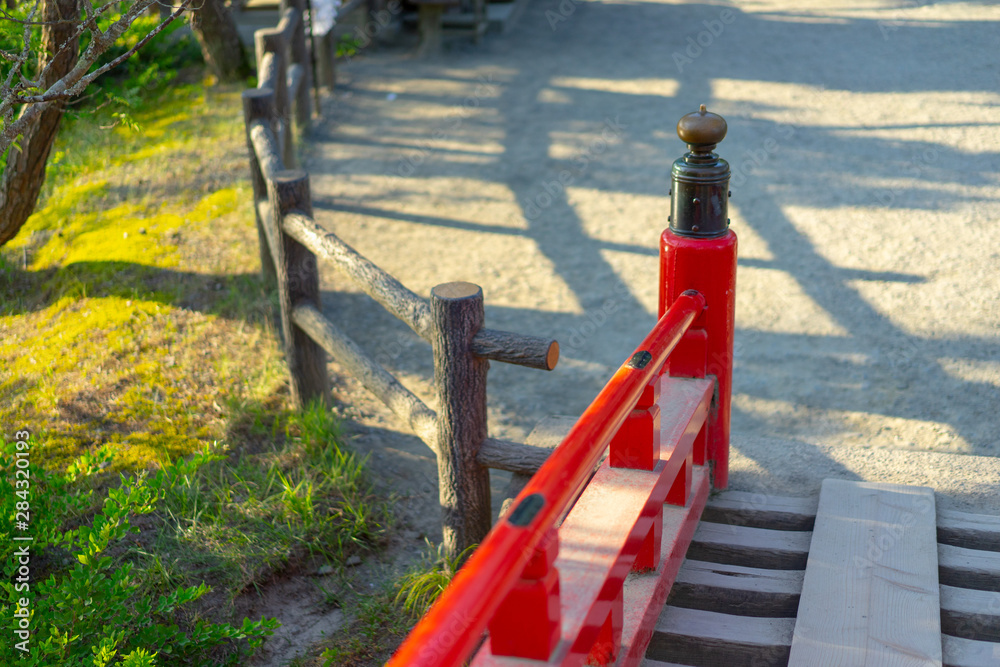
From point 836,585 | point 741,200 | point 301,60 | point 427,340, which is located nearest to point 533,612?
point 836,585

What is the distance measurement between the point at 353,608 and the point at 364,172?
4373 millimetres

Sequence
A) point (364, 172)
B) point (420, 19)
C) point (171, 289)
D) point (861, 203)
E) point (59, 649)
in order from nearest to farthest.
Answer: point (59, 649) < point (171, 289) < point (861, 203) < point (364, 172) < point (420, 19)

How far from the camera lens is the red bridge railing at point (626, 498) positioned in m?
1.37

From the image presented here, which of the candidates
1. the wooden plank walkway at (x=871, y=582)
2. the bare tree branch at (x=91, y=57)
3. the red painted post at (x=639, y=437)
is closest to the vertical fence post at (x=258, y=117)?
the bare tree branch at (x=91, y=57)

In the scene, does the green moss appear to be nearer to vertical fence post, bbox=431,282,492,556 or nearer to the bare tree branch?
vertical fence post, bbox=431,282,492,556

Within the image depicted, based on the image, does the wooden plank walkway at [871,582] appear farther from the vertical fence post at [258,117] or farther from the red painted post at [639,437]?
the vertical fence post at [258,117]

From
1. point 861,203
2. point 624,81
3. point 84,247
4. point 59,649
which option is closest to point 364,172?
point 84,247

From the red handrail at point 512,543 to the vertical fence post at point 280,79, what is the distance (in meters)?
4.16

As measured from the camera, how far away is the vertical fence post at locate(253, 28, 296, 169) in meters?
5.66

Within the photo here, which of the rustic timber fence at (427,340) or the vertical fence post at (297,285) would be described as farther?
the vertical fence post at (297,285)

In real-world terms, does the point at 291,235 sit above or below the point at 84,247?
above

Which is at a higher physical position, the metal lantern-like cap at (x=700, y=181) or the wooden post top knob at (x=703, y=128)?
the wooden post top knob at (x=703, y=128)

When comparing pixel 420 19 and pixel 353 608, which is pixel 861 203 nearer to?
pixel 353 608

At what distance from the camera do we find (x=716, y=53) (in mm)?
8750
